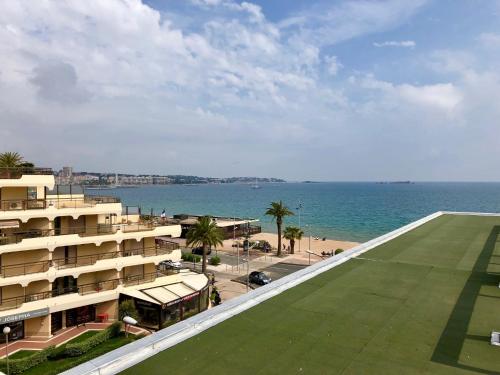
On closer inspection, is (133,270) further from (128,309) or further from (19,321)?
(19,321)

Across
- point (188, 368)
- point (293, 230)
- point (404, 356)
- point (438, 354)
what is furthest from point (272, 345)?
point (293, 230)

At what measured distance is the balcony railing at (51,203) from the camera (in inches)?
1105

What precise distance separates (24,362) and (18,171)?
13.2m

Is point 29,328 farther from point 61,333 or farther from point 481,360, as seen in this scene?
point 481,360

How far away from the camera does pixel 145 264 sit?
33.7m

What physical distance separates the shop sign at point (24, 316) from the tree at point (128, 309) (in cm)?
509

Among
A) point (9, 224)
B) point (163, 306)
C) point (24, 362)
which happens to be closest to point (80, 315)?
point (163, 306)

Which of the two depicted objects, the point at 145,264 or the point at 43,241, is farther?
the point at 145,264

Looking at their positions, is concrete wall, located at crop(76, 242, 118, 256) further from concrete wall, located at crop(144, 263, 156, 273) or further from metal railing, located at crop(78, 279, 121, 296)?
concrete wall, located at crop(144, 263, 156, 273)

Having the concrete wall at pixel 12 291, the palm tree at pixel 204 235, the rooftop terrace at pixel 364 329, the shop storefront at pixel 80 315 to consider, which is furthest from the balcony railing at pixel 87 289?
the rooftop terrace at pixel 364 329

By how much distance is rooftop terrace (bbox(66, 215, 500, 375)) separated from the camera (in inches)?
521

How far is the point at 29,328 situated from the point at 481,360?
1088 inches

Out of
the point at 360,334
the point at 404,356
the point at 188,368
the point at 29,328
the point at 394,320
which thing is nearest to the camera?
the point at 188,368

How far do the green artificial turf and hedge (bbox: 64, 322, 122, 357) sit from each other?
41.5 feet
